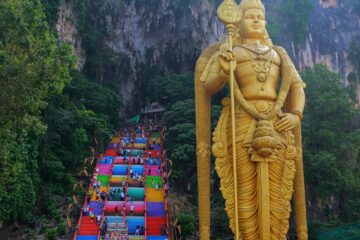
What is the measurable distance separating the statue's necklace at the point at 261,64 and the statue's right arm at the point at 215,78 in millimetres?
418

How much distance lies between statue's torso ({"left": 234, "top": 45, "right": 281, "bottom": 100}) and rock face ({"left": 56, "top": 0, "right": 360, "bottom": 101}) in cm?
2133

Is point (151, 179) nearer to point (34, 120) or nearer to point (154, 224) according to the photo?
Result: point (154, 224)

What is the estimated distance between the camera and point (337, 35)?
30.0 m

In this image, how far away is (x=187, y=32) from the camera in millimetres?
27219

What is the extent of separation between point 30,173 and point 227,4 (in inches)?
371

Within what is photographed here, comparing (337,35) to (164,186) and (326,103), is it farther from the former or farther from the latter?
(164,186)

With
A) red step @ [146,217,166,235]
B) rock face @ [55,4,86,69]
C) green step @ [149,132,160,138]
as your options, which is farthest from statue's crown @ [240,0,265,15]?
green step @ [149,132,160,138]

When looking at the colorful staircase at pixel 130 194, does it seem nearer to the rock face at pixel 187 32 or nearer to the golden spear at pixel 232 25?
the golden spear at pixel 232 25

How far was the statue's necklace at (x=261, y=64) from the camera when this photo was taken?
5684mm

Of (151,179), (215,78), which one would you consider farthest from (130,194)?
(215,78)

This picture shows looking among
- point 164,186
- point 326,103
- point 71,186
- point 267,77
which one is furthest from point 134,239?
point 326,103

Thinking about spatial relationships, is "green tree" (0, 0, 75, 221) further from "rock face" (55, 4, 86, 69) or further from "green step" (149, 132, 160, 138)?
"green step" (149, 132, 160, 138)

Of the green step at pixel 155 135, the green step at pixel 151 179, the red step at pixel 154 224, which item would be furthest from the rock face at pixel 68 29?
the red step at pixel 154 224

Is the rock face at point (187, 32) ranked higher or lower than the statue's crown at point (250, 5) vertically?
higher
